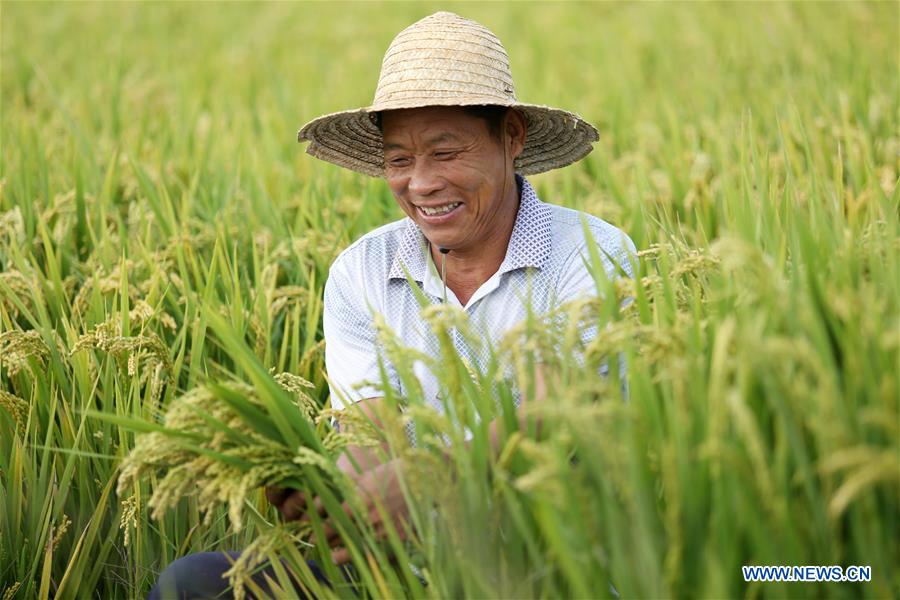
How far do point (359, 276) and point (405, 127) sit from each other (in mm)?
331

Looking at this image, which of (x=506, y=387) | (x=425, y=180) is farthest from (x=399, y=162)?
(x=506, y=387)

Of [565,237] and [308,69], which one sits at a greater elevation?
[308,69]

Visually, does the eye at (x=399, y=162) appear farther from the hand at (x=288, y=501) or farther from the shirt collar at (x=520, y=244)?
the hand at (x=288, y=501)

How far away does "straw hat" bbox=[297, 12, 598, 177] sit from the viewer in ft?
7.18

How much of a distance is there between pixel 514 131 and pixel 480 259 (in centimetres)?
31


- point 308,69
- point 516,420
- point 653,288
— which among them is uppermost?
point 308,69

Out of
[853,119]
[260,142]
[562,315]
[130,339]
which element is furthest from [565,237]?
[260,142]

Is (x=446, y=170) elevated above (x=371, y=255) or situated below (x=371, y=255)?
above

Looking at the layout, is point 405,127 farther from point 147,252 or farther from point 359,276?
point 147,252

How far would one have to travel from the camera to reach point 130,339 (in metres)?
2.10

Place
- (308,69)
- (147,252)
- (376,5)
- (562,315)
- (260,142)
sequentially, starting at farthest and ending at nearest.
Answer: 1. (376,5)
2. (308,69)
3. (260,142)
4. (147,252)
5. (562,315)

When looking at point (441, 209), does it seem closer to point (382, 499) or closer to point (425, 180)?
point (425, 180)

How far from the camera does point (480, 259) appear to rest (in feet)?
7.66

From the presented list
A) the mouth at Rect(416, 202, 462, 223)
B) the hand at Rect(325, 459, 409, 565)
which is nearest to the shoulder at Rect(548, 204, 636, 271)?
the mouth at Rect(416, 202, 462, 223)
